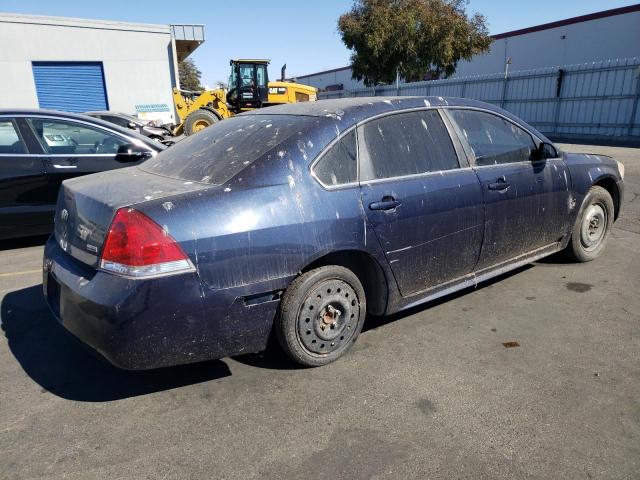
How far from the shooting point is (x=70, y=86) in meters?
23.5

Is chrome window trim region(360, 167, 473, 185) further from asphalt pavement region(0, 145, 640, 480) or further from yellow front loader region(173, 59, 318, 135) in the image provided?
yellow front loader region(173, 59, 318, 135)

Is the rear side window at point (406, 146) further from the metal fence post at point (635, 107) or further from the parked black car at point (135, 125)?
the metal fence post at point (635, 107)

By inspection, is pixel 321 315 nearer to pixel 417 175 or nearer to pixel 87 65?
pixel 417 175

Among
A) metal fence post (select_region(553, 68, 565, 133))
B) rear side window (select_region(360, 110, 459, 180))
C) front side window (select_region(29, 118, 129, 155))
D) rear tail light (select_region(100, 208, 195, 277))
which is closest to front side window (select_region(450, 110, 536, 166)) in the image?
rear side window (select_region(360, 110, 459, 180))

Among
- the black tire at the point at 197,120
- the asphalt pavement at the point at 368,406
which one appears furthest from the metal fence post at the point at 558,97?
the asphalt pavement at the point at 368,406

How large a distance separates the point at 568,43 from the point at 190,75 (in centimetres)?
6424

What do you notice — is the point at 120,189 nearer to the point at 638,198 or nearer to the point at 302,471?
the point at 302,471

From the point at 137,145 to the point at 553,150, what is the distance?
4.46 meters

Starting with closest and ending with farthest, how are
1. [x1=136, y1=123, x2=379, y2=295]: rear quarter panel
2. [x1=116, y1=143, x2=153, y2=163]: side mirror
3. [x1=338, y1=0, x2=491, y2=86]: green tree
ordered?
[x1=136, y1=123, x2=379, y2=295]: rear quarter panel < [x1=116, y1=143, x2=153, y2=163]: side mirror < [x1=338, y1=0, x2=491, y2=86]: green tree

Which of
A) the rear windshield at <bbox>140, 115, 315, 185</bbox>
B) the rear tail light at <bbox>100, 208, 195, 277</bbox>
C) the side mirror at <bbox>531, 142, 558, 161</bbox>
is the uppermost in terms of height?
the rear windshield at <bbox>140, 115, 315, 185</bbox>

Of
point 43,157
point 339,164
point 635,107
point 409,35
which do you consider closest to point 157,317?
point 339,164

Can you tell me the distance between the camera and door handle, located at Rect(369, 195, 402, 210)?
3012 millimetres

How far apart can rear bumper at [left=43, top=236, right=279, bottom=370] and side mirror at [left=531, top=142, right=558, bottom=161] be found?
268 cm

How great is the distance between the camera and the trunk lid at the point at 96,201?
256 cm
